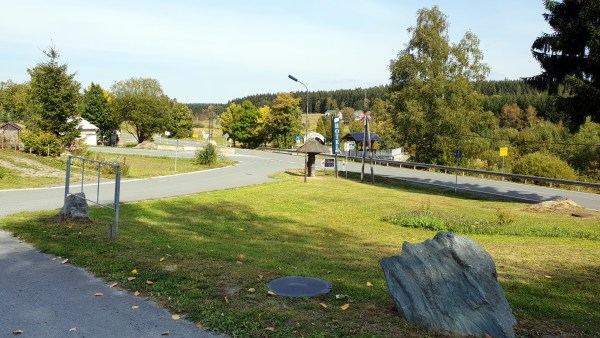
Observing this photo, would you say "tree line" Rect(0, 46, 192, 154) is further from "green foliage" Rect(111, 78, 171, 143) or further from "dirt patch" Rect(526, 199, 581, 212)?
"dirt patch" Rect(526, 199, 581, 212)

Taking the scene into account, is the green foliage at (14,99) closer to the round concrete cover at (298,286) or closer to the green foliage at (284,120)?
the green foliage at (284,120)

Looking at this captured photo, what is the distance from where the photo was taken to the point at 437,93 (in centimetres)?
4122

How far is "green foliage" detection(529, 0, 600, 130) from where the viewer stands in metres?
16.9

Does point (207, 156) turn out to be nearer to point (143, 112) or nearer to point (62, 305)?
point (143, 112)

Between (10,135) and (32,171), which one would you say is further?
(10,135)

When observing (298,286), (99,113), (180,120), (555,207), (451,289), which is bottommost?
(298,286)

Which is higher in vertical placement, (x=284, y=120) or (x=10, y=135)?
(x=284, y=120)

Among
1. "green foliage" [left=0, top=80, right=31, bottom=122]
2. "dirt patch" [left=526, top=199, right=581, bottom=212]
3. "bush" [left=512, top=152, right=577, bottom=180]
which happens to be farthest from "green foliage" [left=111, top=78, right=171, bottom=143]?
"dirt patch" [left=526, top=199, right=581, bottom=212]

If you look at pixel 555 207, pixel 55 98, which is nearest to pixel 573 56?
pixel 555 207

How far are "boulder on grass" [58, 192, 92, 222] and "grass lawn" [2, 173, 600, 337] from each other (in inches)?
17.2

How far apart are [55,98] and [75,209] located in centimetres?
2370

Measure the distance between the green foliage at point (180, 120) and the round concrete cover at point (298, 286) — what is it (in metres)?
91.4

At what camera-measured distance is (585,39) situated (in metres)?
18.3

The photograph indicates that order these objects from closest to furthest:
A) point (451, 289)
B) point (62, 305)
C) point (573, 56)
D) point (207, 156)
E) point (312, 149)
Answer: point (451, 289), point (62, 305), point (573, 56), point (312, 149), point (207, 156)
